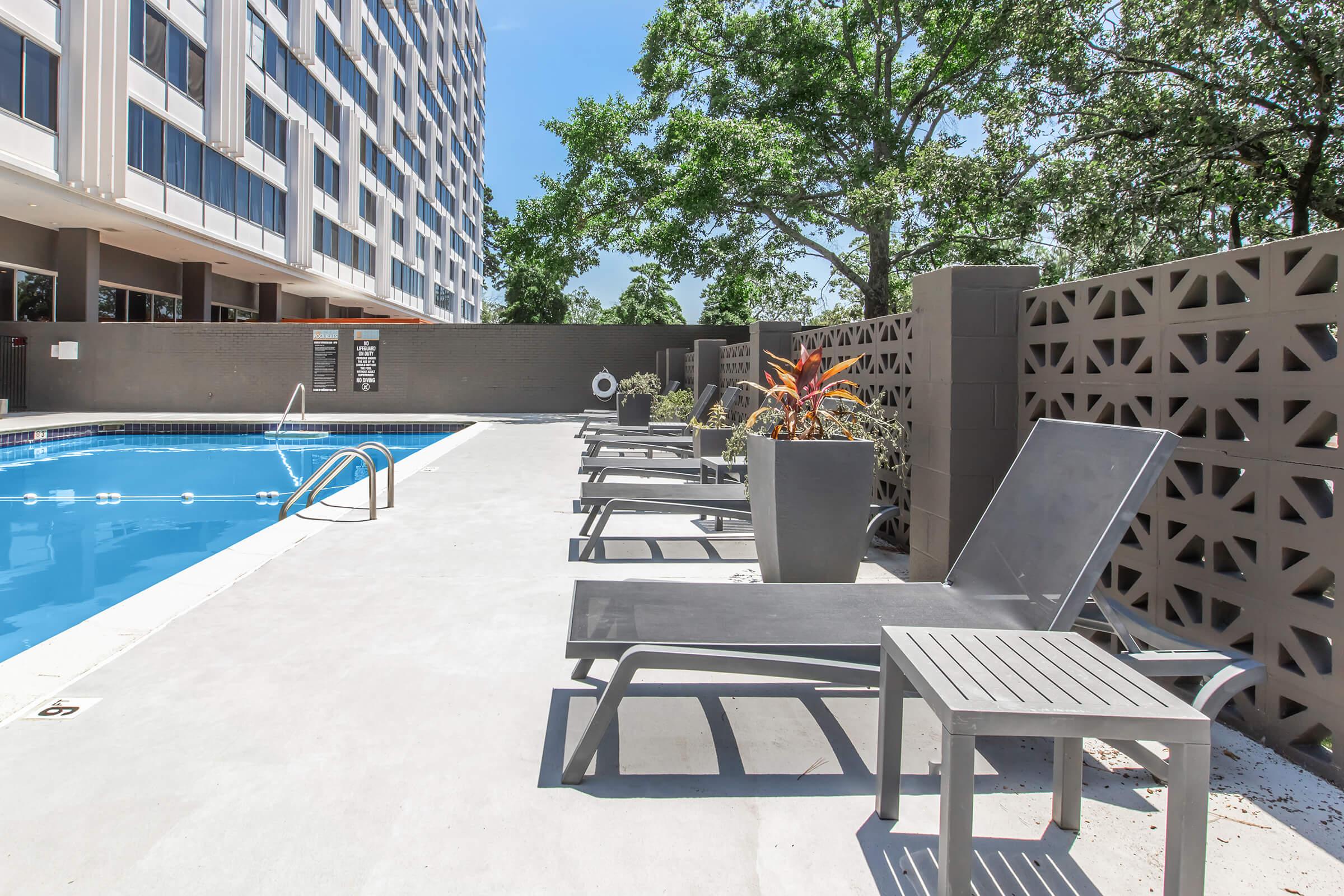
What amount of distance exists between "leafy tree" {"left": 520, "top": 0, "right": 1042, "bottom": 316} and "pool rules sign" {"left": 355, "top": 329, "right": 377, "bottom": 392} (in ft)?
15.2

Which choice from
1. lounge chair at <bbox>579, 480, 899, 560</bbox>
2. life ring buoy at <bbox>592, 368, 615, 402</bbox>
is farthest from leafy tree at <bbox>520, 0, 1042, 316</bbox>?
lounge chair at <bbox>579, 480, 899, 560</bbox>

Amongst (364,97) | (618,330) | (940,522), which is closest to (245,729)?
(940,522)

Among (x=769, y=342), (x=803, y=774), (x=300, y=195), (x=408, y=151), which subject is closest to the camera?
A: (x=803, y=774)

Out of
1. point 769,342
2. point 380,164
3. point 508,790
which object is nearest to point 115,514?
point 769,342

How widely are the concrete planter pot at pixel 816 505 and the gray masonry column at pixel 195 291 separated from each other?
2328 cm

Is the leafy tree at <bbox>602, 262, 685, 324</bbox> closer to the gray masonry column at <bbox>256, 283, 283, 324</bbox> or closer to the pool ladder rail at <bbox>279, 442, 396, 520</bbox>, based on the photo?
the gray masonry column at <bbox>256, 283, 283, 324</bbox>

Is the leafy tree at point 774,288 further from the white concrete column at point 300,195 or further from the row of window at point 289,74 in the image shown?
the row of window at point 289,74

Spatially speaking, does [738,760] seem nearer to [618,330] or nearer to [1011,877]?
[1011,877]

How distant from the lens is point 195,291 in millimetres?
22609

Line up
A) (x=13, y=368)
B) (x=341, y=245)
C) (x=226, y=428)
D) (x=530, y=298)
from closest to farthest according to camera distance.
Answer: (x=226, y=428), (x=13, y=368), (x=341, y=245), (x=530, y=298)

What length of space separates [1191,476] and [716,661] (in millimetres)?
1711

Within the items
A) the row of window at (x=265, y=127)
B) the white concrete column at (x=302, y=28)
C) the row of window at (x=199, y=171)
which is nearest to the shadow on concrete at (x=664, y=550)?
the row of window at (x=199, y=171)

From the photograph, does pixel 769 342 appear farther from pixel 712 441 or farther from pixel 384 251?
pixel 384 251

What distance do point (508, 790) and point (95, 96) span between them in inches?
738
